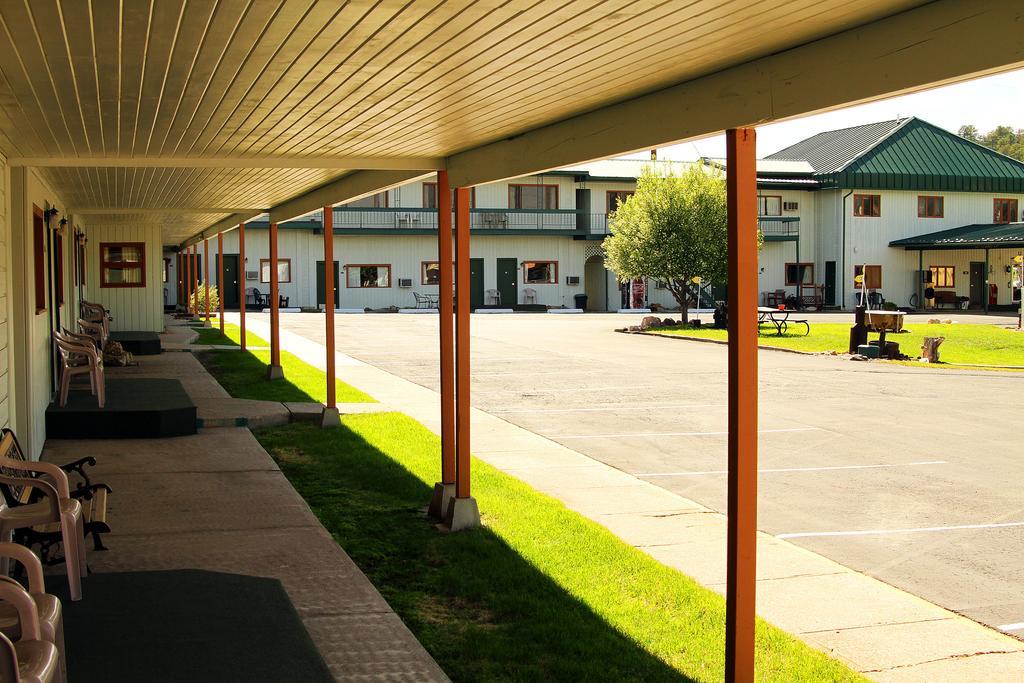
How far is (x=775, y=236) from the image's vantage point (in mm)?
51750

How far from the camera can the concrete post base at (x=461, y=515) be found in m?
8.60

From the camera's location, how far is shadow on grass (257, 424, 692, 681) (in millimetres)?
5688

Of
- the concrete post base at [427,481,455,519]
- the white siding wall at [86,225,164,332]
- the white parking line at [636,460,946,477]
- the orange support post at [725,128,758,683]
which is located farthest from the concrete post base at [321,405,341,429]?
the white siding wall at [86,225,164,332]

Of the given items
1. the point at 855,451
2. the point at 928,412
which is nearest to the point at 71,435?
the point at 855,451

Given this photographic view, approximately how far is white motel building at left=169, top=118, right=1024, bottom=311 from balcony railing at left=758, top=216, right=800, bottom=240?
8 centimetres

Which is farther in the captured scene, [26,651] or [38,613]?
[38,613]

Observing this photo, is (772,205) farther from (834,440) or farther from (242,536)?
(242,536)

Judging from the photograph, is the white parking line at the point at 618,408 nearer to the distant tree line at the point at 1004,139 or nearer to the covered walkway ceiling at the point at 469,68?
the covered walkway ceiling at the point at 469,68

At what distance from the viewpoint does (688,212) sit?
122 feet

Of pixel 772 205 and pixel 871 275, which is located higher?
pixel 772 205

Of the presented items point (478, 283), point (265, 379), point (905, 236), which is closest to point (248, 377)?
point (265, 379)

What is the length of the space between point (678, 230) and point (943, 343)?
10.6 m

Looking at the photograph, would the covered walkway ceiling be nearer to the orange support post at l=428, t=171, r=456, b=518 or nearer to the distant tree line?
the orange support post at l=428, t=171, r=456, b=518

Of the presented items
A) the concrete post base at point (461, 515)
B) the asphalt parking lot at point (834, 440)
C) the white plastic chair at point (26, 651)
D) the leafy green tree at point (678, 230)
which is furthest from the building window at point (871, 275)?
the white plastic chair at point (26, 651)
